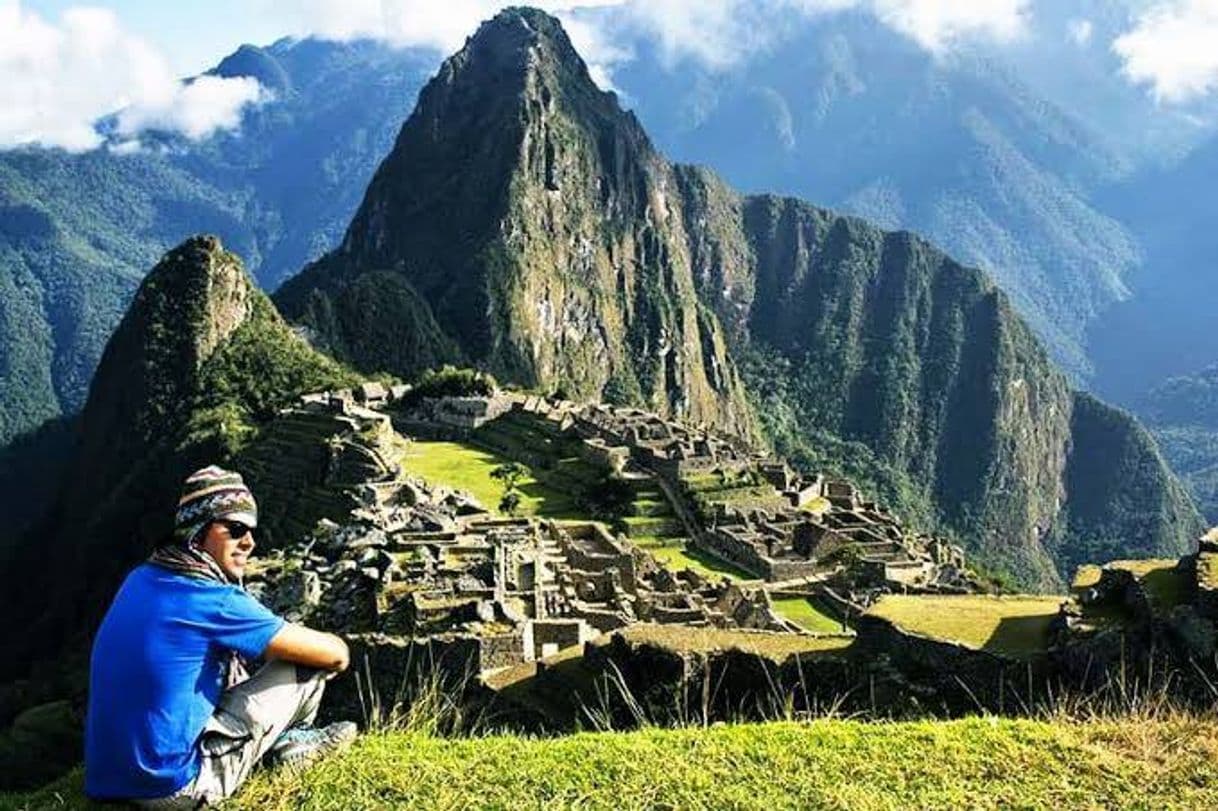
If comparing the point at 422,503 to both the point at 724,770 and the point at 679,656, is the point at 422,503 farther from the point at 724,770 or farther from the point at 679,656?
the point at 724,770

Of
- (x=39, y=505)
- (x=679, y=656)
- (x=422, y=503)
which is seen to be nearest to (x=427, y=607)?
(x=679, y=656)

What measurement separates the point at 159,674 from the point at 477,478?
1849 inches

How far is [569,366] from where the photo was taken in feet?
Answer: 488

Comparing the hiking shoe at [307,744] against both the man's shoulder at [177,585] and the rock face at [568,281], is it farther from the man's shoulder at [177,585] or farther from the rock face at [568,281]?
the rock face at [568,281]

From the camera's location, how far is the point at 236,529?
7.04 metres

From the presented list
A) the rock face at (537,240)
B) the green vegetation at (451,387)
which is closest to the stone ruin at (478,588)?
the green vegetation at (451,387)

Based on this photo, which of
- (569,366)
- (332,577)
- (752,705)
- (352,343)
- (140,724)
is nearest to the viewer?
(140,724)

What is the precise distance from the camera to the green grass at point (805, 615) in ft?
110

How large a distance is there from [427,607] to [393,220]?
144531 mm

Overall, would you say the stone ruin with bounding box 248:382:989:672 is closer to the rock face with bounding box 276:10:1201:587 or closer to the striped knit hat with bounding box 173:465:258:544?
the striped knit hat with bounding box 173:465:258:544

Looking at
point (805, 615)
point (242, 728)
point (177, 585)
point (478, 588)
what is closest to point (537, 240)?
point (805, 615)

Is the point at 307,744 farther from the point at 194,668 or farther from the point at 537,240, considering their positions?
the point at 537,240

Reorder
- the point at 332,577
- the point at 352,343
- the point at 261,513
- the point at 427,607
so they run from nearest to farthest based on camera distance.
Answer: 1. the point at 427,607
2. the point at 332,577
3. the point at 261,513
4. the point at 352,343

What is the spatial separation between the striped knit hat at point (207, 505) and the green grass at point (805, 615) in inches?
1056
